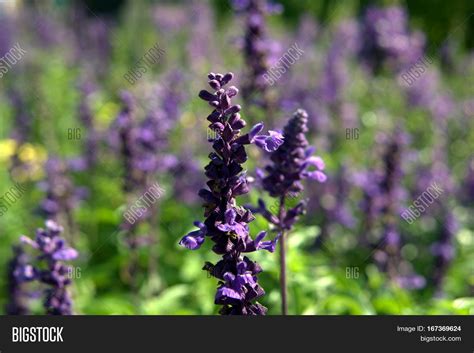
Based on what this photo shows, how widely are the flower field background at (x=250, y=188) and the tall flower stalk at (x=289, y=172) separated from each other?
1cm

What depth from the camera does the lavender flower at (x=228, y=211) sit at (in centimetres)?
322

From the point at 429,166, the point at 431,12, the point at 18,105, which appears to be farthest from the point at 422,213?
the point at 431,12

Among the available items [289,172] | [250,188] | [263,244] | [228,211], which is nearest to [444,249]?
[250,188]

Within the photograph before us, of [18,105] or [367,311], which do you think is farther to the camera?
[18,105]

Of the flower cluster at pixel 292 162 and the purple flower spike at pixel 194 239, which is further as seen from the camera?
the flower cluster at pixel 292 162

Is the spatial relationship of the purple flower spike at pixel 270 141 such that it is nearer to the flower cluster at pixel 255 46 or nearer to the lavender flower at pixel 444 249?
the flower cluster at pixel 255 46

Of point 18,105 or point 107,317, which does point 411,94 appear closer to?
point 18,105

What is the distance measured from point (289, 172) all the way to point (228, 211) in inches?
44.4

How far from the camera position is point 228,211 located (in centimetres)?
322

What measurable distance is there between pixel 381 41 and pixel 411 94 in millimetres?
1891

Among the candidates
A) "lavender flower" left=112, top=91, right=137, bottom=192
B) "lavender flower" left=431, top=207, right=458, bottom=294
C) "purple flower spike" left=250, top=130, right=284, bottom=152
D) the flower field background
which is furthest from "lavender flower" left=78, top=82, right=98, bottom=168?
"purple flower spike" left=250, top=130, right=284, bottom=152

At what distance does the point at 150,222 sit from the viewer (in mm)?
7523

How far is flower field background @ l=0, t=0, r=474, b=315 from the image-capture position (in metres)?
4.19

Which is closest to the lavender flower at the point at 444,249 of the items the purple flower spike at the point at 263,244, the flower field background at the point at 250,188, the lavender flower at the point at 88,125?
the flower field background at the point at 250,188
